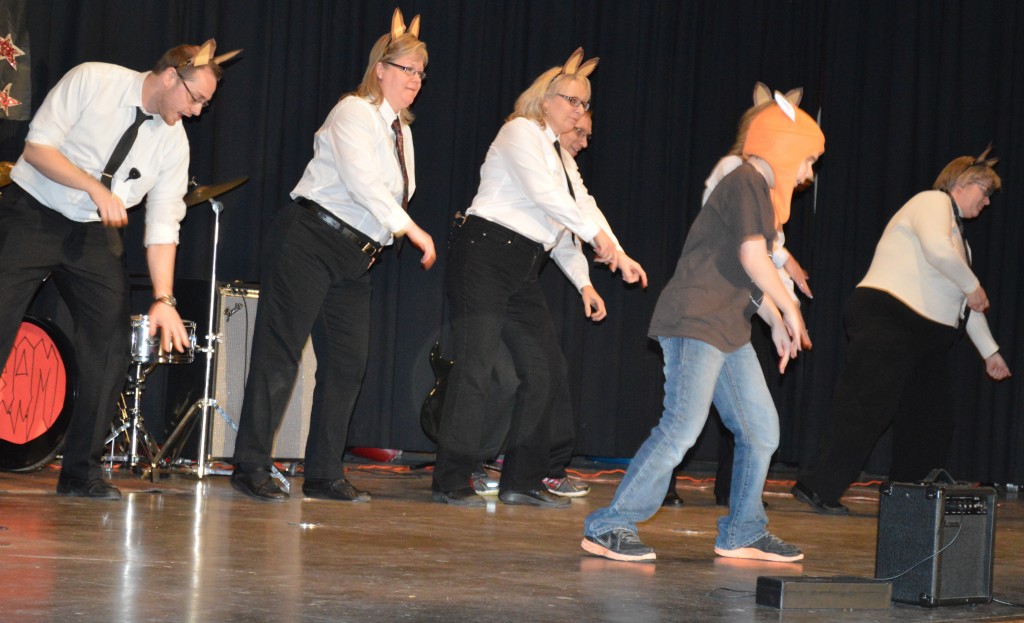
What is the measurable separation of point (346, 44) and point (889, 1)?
11.4 ft

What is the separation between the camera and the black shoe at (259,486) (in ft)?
14.3

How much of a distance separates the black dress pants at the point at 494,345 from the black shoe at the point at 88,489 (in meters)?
1.22

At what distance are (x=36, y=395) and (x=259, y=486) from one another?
1498mm

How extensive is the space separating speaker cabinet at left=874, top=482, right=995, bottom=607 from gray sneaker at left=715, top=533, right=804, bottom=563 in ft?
1.71

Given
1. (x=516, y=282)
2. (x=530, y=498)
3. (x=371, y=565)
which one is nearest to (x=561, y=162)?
(x=516, y=282)

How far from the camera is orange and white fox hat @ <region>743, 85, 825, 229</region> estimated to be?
338 centimetres

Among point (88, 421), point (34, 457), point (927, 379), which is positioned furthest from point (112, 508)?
point (927, 379)

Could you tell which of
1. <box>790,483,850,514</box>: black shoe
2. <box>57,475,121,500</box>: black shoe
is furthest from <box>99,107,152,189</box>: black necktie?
<box>790,483,850,514</box>: black shoe

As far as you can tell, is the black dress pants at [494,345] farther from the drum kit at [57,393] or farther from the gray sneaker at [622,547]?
the gray sneaker at [622,547]

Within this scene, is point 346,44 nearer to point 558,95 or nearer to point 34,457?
point 558,95

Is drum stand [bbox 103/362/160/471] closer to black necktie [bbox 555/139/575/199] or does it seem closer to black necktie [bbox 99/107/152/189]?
black necktie [bbox 99/107/152/189]

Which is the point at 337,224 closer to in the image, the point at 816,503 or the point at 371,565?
the point at 371,565

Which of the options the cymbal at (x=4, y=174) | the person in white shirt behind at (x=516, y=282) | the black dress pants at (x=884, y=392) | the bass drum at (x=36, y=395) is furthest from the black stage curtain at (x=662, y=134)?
the person in white shirt behind at (x=516, y=282)

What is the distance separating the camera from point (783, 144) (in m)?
3.37
